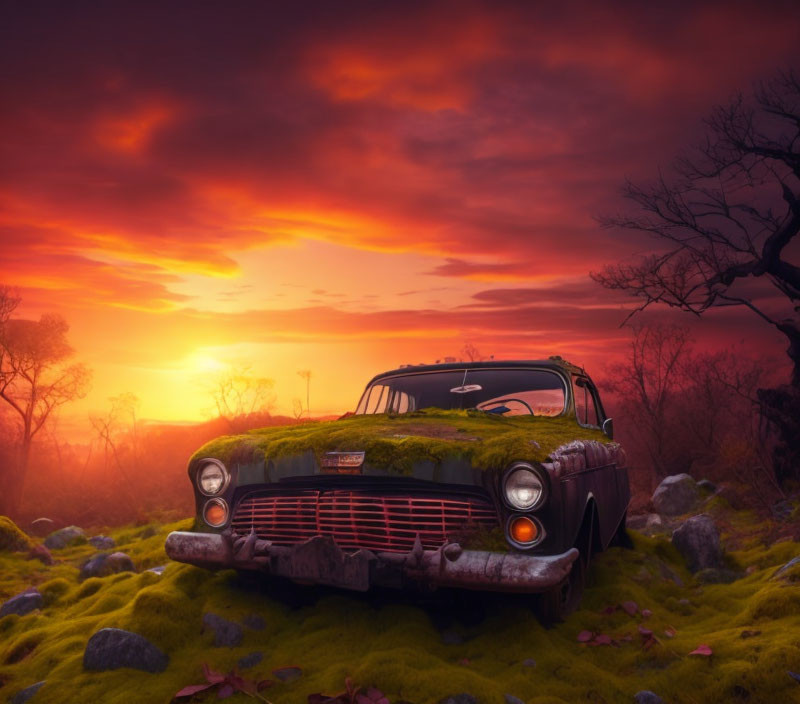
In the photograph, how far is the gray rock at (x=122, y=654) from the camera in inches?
166

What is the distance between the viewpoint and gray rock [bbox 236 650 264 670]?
13.5ft

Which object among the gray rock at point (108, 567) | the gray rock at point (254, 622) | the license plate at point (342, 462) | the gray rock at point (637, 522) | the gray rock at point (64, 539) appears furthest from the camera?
the gray rock at point (64, 539)

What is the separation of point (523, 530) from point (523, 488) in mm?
248

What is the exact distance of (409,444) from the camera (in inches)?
164

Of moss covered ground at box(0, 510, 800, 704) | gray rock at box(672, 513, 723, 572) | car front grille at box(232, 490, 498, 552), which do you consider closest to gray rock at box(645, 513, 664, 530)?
gray rock at box(672, 513, 723, 572)

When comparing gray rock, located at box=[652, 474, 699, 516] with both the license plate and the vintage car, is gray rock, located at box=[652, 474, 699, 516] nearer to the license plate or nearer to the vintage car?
the vintage car

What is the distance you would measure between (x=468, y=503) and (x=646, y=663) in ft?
5.07

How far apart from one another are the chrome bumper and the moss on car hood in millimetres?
522

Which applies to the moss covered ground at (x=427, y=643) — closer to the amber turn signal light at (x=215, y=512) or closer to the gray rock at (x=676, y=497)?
the amber turn signal light at (x=215, y=512)

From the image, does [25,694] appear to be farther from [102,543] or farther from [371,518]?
[102,543]

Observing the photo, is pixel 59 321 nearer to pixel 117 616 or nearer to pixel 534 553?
pixel 117 616

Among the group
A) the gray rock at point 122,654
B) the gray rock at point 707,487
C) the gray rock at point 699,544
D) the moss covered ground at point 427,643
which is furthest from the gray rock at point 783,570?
the gray rock at point 707,487

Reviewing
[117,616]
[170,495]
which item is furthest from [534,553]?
[170,495]

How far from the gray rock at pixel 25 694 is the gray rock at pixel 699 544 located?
6.21 metres
